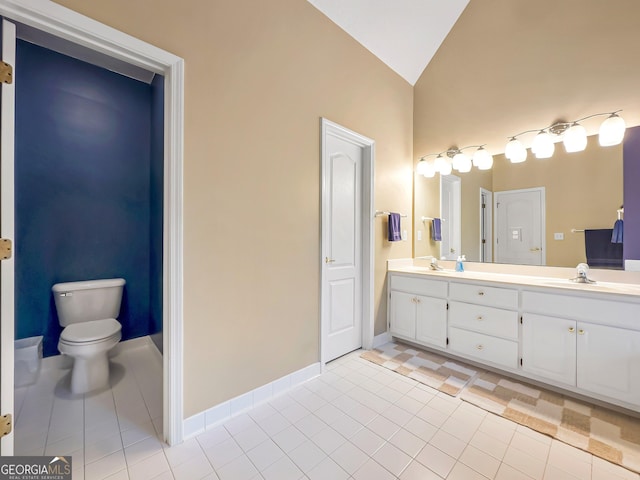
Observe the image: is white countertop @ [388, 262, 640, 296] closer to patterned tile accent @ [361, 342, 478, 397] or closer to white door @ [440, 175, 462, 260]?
white door @ [440, 175, 462, 260]

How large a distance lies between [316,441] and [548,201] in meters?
2.70

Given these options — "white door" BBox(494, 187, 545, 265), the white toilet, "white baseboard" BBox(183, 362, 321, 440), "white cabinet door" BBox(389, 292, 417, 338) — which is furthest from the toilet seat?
"white door" BBox(494, 187, 545, 265)

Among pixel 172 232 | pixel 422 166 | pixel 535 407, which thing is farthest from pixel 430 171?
pixel 172 232

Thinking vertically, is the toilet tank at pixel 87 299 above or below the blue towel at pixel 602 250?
below

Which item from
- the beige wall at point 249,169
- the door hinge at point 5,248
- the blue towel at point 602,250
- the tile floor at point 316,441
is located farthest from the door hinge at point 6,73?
the blue towel at point 602,250

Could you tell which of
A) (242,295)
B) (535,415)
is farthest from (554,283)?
(242,295)

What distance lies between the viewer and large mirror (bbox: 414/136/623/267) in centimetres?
220

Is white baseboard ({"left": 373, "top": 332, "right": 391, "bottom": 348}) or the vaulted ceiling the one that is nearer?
the vaulted ceiling

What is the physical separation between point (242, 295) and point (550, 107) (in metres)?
2.99

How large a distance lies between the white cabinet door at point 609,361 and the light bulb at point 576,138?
143 cm

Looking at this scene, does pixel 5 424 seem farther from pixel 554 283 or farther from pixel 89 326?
pixel 554 283

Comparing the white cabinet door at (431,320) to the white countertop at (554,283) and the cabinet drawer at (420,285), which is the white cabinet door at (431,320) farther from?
the white countertop at (554,283)

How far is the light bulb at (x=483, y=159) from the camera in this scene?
8.95ft

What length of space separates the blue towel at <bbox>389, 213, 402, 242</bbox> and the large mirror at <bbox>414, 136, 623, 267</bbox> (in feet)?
1.99
